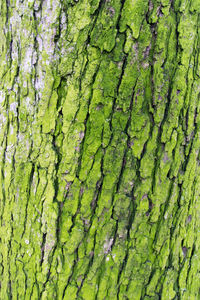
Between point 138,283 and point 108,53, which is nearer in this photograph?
point 108,53

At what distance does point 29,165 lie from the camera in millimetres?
1303

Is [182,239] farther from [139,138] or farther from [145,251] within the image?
[139,138]

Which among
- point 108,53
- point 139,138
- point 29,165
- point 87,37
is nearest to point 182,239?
point 139,138

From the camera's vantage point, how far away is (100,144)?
1217 millimetres

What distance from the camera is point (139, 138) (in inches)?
48.2

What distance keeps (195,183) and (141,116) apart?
490mm

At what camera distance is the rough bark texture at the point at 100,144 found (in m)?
1.16

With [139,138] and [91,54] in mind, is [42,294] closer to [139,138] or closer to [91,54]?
[139,138]

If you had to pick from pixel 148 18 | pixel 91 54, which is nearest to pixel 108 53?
pixel 91 54

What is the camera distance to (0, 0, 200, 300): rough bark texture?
3.81 ft

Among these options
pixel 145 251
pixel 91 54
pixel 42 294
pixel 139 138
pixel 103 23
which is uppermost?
pixel 103 23

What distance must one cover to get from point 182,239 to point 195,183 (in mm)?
304

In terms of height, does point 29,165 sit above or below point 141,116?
below

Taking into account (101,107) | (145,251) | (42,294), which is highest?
(101,107)
